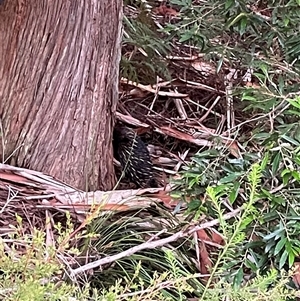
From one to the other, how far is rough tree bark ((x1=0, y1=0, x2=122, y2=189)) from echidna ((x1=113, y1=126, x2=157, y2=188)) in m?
0.37

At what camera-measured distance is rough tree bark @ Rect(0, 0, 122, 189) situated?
2.49 metres

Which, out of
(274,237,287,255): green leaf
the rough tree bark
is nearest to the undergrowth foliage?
(274,237,287,255): green leaf

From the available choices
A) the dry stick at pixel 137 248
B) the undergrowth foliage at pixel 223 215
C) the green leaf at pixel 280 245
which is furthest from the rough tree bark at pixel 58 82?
the green leaf at pixel 280 245

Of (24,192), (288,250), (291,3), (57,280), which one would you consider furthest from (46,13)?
(288,250)

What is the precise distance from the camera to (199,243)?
2416 mm

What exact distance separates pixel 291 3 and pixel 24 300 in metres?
1.45

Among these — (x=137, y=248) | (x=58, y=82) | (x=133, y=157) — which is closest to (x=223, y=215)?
(x=137, y=248)

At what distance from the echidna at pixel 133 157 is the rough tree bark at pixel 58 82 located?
0.37 m

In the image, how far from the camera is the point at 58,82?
2547 millimetres

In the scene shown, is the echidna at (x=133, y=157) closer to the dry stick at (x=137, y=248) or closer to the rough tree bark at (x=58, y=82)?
the rough tree bark at (x=58, y=82)

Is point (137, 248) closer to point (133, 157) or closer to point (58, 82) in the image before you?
point (58, 82)

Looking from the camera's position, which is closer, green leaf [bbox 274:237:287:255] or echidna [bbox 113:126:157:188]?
green leaf [bbox 274:237:287:255]

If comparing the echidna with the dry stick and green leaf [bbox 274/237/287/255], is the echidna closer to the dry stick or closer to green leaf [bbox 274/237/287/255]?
the dry stick

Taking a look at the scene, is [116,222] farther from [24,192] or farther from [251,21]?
[251,21]
